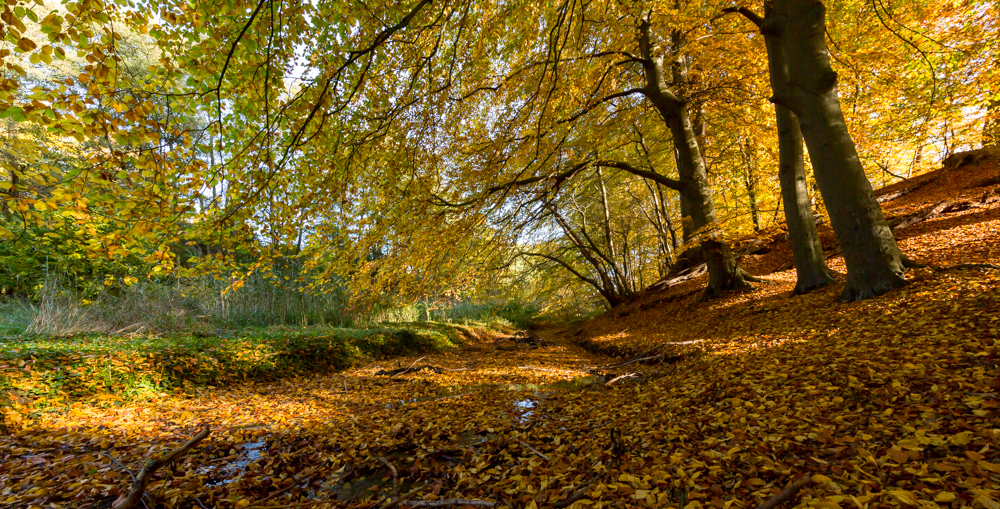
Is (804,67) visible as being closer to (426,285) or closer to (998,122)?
(426,285)

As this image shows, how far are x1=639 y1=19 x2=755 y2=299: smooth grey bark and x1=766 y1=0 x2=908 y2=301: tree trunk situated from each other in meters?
2.43

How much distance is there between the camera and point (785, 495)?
4.75 feet

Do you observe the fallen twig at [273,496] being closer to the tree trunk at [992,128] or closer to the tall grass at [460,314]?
the tall grass at [460,314]

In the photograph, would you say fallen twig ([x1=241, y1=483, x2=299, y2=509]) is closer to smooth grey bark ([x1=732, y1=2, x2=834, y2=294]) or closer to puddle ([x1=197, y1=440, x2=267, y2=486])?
puddle ([x1=197, y1=440, x2=267, y2=486])

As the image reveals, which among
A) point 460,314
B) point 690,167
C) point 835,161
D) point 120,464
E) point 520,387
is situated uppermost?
point 690,167

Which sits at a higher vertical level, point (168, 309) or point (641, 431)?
point (168, 309)

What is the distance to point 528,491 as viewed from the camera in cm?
199

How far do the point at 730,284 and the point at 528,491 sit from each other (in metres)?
7.08

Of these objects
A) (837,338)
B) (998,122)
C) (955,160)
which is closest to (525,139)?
(837,338)

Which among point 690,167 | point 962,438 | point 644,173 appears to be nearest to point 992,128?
point 690,167

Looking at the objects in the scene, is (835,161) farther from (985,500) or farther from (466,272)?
(466,272)

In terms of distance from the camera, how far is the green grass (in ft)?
12.0

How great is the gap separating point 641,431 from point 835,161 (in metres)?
4.23

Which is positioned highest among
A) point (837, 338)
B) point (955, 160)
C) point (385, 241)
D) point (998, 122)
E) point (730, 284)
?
point (998, 122)
